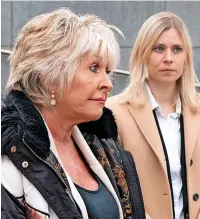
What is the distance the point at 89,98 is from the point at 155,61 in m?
1.28

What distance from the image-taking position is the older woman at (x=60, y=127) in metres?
2.47

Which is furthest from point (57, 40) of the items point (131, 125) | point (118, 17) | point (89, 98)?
point (118, 17)

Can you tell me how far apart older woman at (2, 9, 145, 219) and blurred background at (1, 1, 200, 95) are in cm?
446

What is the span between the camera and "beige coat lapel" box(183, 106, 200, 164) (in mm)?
3776

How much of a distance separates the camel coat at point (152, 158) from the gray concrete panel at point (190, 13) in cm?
368

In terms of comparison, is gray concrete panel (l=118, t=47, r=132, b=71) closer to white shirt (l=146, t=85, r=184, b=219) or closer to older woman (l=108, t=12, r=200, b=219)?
older woman (l=108, t=12, r=200, b=219)

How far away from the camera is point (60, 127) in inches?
109

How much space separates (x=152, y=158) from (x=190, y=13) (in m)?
3.90

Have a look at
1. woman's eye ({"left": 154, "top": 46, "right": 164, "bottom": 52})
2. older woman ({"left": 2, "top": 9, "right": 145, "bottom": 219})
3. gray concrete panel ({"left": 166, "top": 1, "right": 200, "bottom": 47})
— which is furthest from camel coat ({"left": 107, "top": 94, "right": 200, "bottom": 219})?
gray concrete panel ({"left": 166, "top": 1, "right": 200, "bottom": 47})

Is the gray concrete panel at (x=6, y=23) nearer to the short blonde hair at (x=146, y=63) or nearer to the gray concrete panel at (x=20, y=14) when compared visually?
the gray concrete panel at (x=20, y=14)

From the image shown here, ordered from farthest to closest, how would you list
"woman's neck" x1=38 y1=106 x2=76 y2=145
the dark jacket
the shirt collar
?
the shirt collar < "woman's neck" x1=38 y1=106 x2=76 y2=145 < the dark jacket

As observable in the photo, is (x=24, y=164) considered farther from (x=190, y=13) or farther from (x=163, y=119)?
(x=190, y=13)

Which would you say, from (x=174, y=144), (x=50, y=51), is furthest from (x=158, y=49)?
(x=50, y=51)

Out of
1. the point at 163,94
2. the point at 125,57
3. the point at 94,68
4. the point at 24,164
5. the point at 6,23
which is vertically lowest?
the point at 125,57
